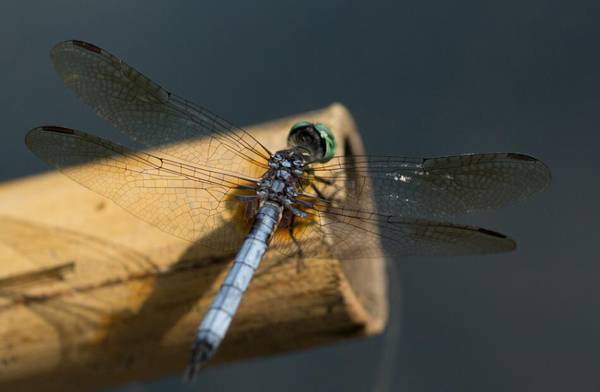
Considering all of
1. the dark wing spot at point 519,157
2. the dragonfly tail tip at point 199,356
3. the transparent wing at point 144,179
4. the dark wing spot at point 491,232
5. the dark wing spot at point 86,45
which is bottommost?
the dragonfly tail tip at point 199,356

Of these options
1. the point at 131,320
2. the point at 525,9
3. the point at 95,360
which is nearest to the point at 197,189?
the point at 131,320

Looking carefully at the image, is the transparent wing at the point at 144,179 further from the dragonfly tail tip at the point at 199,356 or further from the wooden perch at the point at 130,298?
the dragonfly tail tip at the point at 199,356

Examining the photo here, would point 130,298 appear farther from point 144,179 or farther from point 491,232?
point 491,232

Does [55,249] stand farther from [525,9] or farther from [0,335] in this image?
[525,9]

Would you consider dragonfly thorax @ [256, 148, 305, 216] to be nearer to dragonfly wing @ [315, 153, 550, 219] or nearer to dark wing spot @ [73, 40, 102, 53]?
dragonfly wing @ [315, 153, 550, 219]

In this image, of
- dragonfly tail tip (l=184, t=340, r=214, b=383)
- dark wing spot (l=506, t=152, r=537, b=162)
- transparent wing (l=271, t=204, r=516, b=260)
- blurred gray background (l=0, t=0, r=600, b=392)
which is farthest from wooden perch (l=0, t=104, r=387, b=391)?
blurred gray background (l=0, t=0, r=600, b=392)

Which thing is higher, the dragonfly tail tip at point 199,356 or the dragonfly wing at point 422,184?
the dragonfly wing at point 422,184

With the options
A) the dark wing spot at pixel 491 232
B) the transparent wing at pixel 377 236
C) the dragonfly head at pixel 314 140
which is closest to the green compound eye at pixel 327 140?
the dragonfly head at pixel 314 140

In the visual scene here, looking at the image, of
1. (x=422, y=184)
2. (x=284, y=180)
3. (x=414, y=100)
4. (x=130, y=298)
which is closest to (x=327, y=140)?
(x=284, y=180)
